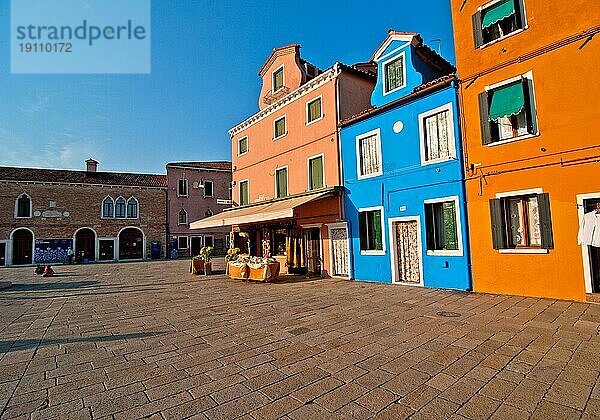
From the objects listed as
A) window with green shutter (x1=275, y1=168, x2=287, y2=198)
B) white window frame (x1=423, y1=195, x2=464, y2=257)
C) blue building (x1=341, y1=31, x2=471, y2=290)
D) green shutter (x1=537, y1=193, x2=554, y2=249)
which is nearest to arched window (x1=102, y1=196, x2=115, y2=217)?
window with green shutter (x1=275, y1=168, x2=287, y2=198)

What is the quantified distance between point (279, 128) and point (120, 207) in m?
26.3

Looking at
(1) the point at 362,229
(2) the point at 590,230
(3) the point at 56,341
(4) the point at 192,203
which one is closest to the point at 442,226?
(1) the point at 362,229

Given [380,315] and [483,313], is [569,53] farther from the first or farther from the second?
[380,315]

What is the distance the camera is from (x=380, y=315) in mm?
7234

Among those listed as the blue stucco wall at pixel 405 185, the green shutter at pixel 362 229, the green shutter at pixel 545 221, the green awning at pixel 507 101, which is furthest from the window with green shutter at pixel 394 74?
the green shutter at pixel 545 221

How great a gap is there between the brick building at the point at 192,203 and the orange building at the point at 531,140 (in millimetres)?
31262

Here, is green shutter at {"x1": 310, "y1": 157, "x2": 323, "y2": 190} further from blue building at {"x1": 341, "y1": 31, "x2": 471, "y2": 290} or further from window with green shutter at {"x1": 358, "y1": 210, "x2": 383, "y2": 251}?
window with green shutter at {"x1": 358, "y1": 210, "x2": 383, "y2": 251}

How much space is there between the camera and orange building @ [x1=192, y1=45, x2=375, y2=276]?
14352 mm

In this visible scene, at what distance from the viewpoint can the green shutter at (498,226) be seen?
9.28m

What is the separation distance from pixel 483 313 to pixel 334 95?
34.4 ft

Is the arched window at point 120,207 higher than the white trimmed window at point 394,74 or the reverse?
the reverse

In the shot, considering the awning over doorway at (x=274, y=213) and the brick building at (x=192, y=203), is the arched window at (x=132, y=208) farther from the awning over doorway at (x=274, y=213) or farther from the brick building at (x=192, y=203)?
the awning over doorway at (x=274, y=213)

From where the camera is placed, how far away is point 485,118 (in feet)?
31.9

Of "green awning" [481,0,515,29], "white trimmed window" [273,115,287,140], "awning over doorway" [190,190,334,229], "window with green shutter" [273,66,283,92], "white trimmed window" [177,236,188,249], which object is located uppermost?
"window with green shutter" [273,66,283,92]
